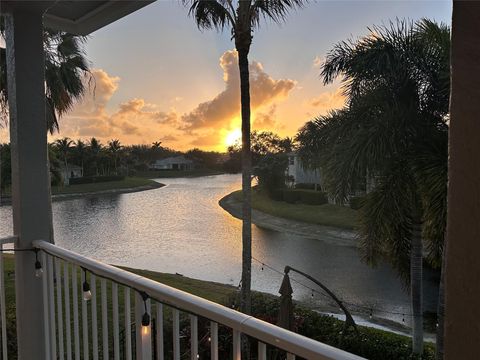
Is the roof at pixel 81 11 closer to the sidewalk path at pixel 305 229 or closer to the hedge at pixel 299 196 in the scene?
the sidewalk path at pixel 305 229

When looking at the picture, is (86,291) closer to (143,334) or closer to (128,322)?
(128,322)

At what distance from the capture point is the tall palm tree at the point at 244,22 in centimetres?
605

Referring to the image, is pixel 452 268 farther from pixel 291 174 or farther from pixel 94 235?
pixel 291 174

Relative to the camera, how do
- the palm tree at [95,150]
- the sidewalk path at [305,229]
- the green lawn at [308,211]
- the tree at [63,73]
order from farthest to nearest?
the palm tree at [95,150] < the green lawn at [308,211] < the sidewalk path at [305,229] < the tree at [63,73]

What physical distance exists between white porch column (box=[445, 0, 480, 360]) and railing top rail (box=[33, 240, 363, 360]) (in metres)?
0.18

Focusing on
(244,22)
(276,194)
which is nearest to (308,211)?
(276,194)

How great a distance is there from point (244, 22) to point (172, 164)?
1968 inches

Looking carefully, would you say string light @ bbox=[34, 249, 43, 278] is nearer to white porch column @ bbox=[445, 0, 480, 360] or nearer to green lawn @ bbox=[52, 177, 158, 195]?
white porch column @ bbox=[445, 0, 480, 360]

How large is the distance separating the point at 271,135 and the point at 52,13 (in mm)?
18363

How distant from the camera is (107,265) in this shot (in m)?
1.32

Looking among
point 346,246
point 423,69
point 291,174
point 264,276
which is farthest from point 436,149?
point 291,174

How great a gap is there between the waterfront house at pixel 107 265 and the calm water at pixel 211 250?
317cm

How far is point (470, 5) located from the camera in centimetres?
54

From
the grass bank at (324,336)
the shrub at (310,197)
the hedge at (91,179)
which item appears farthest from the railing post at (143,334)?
the hedge at (91,179)
